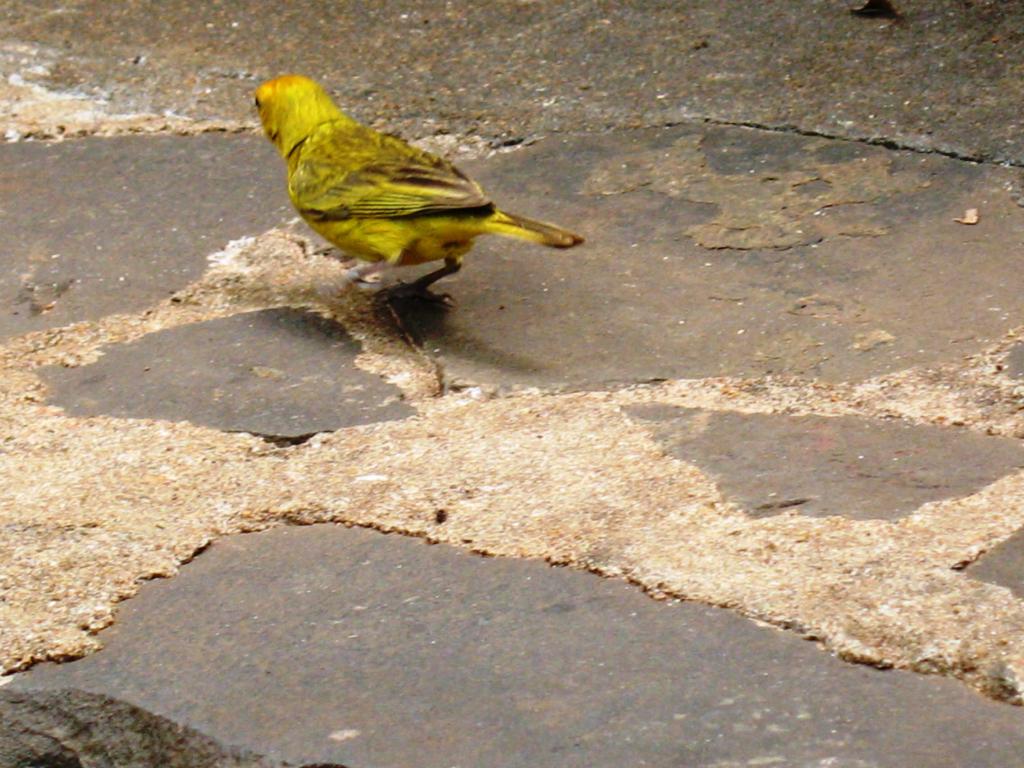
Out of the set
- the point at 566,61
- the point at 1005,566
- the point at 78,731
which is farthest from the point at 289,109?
the point at 1005,566

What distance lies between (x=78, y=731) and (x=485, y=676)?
50cm

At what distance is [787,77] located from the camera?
3.76m

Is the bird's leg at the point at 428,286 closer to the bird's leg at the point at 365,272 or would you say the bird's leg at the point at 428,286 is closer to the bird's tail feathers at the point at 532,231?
the bird's leg at the point at 365,272

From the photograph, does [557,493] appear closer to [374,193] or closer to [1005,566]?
[1005,566]

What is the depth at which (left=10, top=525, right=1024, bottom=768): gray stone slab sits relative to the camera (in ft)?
5.57

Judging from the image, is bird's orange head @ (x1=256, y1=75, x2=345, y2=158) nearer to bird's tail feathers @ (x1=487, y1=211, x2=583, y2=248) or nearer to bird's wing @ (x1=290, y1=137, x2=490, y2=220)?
bird's wing @ (x1=290, y1=137, x2=490, y2=220)

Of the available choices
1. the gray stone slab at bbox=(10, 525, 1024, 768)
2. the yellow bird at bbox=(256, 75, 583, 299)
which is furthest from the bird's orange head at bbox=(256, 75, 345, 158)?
the gray stone slab at bbox=(10, 525, 1024, 768)

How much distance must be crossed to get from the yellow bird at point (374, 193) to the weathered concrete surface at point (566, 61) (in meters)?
0.28

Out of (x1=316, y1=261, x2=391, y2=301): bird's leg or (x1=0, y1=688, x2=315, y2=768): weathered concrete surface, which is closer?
(x1=0, y1=688, x2=315, y2=768): weathered concrete surface

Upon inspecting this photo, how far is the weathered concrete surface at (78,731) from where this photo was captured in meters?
1.87

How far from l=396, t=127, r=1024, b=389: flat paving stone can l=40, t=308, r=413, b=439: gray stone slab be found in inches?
7.6

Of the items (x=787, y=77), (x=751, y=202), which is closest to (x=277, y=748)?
(x=751, y=202)

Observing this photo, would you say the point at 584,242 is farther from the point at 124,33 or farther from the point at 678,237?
the point at 124,33

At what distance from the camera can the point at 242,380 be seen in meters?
2.76
